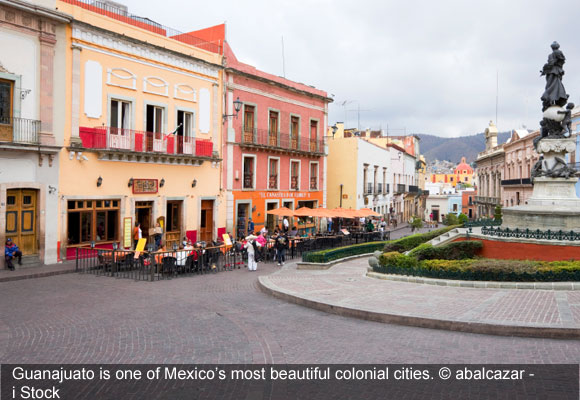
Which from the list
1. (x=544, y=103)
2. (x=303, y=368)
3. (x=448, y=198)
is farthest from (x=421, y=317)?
(x=448, y=198)

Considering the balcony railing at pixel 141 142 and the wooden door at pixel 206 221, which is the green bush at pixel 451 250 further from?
the wooden door at pixel 206 221

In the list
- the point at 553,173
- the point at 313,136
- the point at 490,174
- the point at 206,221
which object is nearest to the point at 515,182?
the point at 490,174

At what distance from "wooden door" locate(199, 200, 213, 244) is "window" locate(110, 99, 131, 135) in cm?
598

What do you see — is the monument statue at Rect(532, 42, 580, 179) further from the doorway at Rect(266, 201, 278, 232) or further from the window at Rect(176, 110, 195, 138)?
the doorway at Rect(266, 201, 278, 232)

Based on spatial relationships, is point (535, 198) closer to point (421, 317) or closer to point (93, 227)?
point (421, 317)

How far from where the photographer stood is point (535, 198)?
55.2ft

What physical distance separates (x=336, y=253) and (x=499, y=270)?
7695 millimetres

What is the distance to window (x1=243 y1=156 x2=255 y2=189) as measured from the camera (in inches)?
1096

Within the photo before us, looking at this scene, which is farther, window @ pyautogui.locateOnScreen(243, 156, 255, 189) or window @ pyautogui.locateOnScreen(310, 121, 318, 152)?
window @ pyautogui.locateOnScreen(310, 121, 318, 152)

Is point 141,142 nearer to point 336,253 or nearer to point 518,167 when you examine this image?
point 336,253

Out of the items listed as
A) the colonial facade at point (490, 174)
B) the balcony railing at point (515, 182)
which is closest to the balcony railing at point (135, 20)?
the balcony railing at point (515, 182)

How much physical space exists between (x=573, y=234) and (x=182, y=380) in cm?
1271
